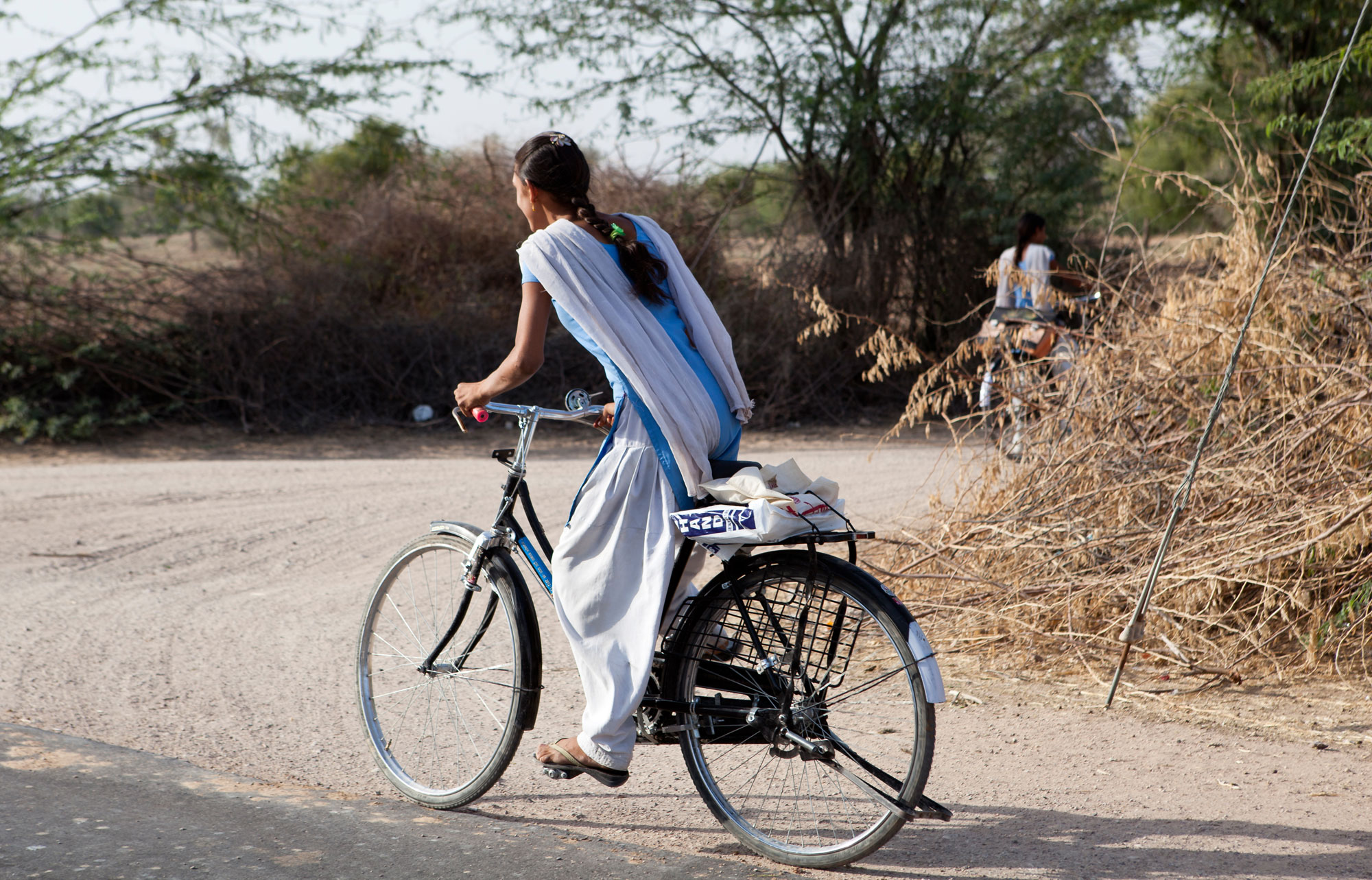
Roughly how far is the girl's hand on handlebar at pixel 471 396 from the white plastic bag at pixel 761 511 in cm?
62

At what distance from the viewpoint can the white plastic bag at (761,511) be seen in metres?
2.88

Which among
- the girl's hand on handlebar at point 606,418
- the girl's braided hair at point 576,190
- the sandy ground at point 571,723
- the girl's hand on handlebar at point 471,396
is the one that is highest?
the girl's braided hair at point 576,190

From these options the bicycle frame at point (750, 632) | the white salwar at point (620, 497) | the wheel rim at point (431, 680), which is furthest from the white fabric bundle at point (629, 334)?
the wheel rim at point (431, 680)

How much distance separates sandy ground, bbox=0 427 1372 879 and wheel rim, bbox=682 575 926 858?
0.46ft

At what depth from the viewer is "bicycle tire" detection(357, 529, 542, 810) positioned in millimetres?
3336

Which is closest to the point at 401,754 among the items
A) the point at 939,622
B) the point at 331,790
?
the point at 331,790

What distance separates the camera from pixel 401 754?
149 inches

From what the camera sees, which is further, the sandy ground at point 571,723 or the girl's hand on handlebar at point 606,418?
the girl's hand on handlebar at point 606,418

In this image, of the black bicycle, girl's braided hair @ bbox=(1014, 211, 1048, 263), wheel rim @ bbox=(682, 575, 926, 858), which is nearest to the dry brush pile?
the black bicycle

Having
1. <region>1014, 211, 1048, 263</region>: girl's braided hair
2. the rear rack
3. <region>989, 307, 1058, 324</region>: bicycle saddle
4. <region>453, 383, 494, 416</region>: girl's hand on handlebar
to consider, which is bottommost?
the rear rack

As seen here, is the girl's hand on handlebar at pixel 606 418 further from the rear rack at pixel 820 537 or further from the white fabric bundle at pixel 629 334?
the rear rack at pixel 820 537

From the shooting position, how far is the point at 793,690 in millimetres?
3057

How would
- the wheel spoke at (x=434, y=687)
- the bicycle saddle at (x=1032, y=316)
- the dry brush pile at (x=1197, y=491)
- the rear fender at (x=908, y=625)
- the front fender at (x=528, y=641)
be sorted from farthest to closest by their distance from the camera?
the bicycle saddle at (x=1032, y=316)
the dry brush pile at (x=1197, y=491)
the wheel spoke at (x=434, y=687)
the front fender at (x=528, y=641)
the rear fender at (x=908, y=625)

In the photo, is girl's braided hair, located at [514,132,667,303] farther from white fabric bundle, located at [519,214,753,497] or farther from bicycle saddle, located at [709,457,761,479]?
bicycle saddle, located at [709,457,761,479]
